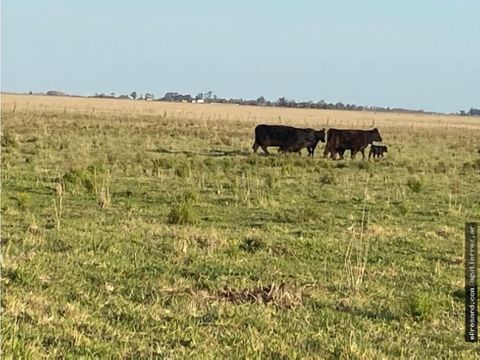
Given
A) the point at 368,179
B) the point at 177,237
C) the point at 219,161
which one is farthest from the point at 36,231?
the point at 219,161

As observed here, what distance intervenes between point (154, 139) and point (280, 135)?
7.01 metres

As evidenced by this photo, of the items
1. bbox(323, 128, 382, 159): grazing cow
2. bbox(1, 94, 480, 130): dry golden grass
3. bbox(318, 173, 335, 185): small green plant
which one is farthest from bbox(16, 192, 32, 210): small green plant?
bbox(1, 94, 480, 130): dry golden grass

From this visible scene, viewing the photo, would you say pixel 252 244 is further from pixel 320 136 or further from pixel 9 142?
pixel 320 136

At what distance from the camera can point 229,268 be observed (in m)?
7.93

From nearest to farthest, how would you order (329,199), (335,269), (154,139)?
(335,269) < (329,199) < (154,139)

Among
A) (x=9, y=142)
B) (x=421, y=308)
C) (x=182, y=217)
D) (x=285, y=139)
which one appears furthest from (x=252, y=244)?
(x=285, y=139)

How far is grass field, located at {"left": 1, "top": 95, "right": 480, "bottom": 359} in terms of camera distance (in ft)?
17.6

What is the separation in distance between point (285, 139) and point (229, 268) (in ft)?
68.2

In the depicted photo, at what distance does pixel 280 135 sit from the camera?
2859 centimetres

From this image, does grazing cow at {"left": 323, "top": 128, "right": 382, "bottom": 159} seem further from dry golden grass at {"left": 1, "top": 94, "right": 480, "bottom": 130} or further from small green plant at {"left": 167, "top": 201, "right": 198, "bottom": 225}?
dry golden grass at {"left": 1, "top": 94, "right": 480, "bottom": 130}

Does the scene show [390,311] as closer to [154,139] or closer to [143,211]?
[143,211]

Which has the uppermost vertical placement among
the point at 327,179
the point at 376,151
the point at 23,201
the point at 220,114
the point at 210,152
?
the point at 23,201

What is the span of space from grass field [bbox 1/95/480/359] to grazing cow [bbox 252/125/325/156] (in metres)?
10.7

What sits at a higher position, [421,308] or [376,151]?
[421,308]
